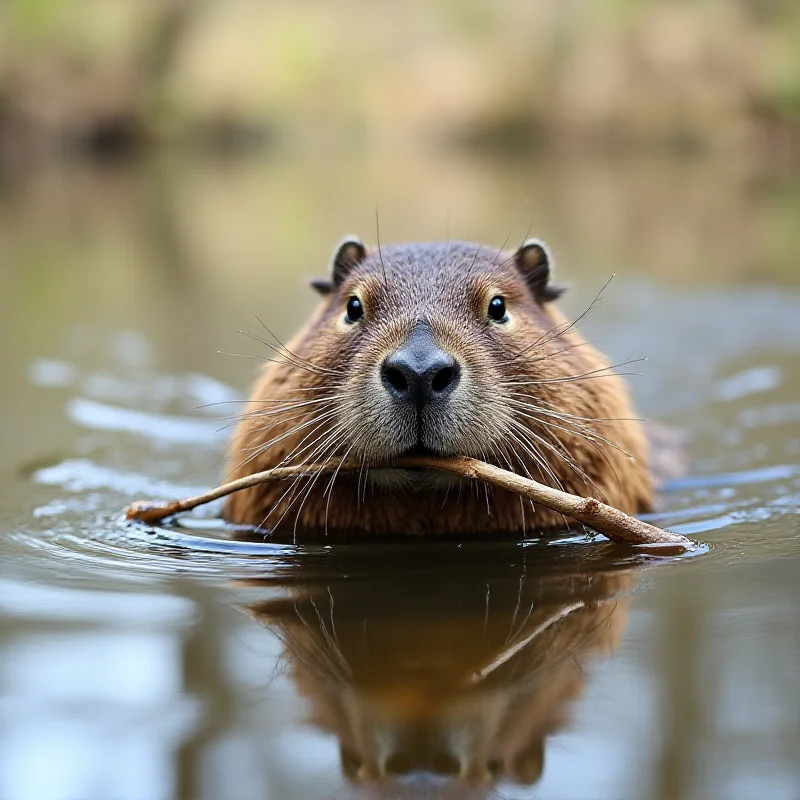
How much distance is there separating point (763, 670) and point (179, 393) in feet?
17.7

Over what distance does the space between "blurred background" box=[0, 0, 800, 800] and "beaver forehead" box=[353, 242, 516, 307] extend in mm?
850

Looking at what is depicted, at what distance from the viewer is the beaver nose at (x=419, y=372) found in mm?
3318

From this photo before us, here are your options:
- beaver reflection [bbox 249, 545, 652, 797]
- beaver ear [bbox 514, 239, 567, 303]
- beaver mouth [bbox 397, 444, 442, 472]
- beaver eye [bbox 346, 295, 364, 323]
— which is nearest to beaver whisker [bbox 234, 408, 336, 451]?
beaver mouth [bbox 397, 444, 442, 472]

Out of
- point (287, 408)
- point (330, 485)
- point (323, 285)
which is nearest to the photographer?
point (330, 485)

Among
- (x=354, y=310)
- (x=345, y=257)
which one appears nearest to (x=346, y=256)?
(x=345, y=257)

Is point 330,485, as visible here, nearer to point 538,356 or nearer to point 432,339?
point 432,339

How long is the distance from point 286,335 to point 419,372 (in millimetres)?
5747

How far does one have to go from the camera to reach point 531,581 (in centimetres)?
343

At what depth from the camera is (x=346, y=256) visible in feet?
14.4

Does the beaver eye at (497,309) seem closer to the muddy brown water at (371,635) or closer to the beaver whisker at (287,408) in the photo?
the beaver whisker at (287,408)

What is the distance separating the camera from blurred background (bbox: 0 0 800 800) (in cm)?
237

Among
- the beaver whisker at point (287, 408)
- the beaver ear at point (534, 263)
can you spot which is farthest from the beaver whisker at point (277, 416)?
the beaver ear at point (534, 263)

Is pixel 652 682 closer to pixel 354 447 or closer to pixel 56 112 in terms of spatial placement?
pixel 354 447

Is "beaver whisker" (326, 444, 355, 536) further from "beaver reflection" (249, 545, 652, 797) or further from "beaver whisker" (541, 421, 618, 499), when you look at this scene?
"beaver whisker" (541, 421, 618, 499)
